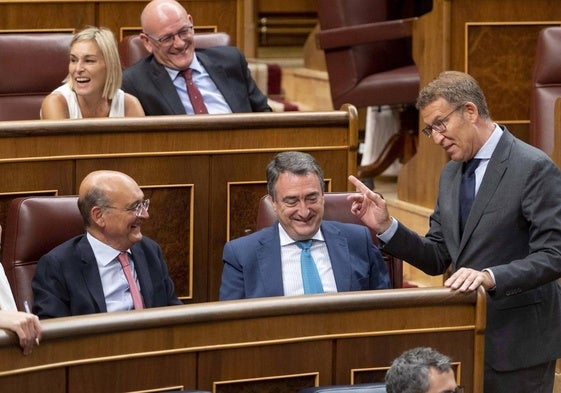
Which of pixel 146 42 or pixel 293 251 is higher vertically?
pixel 146 42

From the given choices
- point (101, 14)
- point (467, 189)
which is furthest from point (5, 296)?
point (101, 14)

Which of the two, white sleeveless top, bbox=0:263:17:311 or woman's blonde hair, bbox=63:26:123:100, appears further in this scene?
woman's blonde hair, bbox=63:26:123:100

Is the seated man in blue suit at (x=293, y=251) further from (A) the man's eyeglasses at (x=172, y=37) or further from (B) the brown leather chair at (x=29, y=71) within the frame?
(B) the brown leather chair at (x=29, y=71)

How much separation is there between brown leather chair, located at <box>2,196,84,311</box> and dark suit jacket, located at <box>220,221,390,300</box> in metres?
0.30

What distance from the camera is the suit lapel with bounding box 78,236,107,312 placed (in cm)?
225

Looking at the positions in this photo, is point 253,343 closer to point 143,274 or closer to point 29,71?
point 143,274

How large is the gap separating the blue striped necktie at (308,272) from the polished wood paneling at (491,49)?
3.40ft

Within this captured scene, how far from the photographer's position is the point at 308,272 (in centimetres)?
232

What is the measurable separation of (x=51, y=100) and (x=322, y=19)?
4.41 feet

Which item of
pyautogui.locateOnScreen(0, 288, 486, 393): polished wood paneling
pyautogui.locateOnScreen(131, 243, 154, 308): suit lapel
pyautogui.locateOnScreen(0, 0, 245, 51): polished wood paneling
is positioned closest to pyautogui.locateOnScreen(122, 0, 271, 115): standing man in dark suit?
pyautogui.locateOnScreen(0, 0, 245, 51): polished wood paneling

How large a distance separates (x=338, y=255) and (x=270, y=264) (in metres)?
0.13

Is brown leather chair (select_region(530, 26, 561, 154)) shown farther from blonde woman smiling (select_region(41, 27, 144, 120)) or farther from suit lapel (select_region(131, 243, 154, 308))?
suit lapel (select_region(131, 243, 154, 308))

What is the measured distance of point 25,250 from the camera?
235 cm

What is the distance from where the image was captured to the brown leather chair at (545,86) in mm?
3162
